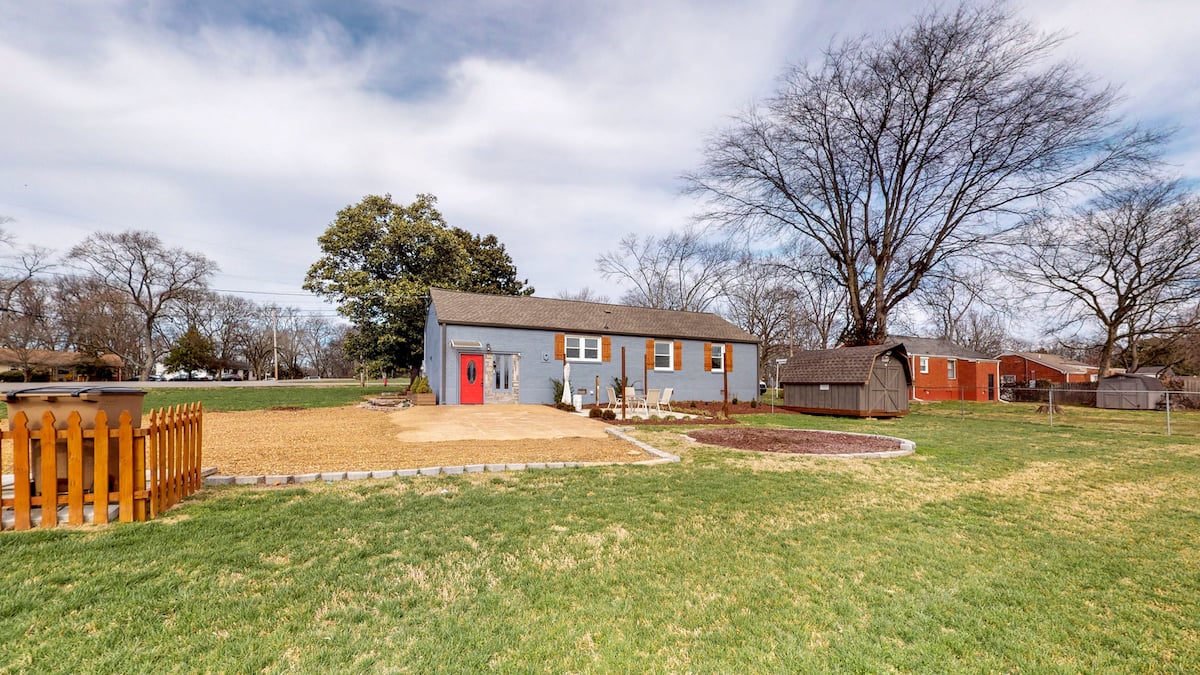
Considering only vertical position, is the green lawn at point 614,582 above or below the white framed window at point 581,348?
below

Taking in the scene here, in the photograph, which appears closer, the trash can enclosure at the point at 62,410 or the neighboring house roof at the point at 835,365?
the trash can enclosure at the point at 62,410

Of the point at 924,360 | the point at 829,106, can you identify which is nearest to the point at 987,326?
the point at 924,360

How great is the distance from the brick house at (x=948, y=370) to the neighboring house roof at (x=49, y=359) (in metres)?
68.4

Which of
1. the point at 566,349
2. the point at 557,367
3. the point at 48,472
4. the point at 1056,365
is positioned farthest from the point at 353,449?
the point at 1056,365

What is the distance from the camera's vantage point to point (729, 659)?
247 cm

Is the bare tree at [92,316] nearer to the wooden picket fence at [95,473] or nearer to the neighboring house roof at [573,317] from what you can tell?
the neighboring house roof at [573,317]

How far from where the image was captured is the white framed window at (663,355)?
22109 mm

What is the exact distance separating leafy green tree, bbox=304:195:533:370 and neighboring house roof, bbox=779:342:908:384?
18062 mm

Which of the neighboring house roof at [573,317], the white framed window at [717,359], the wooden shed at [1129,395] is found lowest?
the wooden shed at [1129,395]

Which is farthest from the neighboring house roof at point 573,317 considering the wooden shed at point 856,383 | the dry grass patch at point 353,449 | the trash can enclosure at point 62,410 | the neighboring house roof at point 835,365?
the trash can enclosure at point 62,410

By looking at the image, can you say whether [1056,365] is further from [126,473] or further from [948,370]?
[126,473]

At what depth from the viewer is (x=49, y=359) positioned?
4688 centimetres

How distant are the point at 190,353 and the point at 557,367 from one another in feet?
154

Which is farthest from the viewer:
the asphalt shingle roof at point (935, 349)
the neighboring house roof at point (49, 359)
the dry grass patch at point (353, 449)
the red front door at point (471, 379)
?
the neighboring house roof at point (49, 359)
